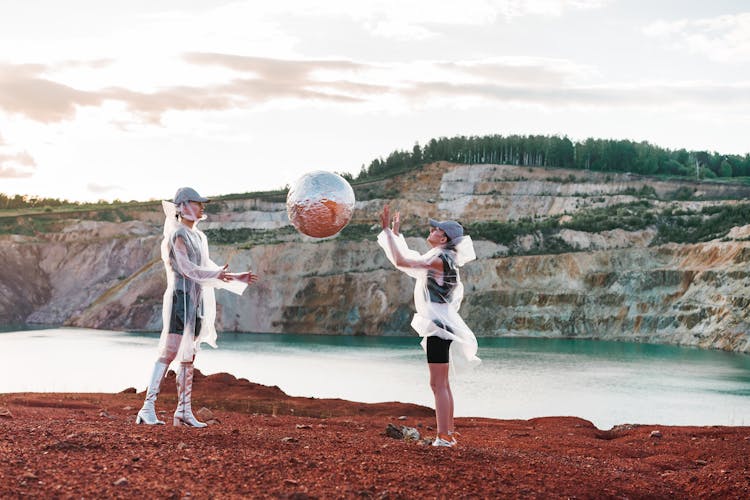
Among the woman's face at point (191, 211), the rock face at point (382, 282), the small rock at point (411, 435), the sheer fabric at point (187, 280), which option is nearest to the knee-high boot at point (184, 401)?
the sheer fabric at point (187, 280)

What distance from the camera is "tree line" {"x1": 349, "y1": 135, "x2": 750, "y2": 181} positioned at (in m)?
98.4

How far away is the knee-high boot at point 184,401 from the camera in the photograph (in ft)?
35.9

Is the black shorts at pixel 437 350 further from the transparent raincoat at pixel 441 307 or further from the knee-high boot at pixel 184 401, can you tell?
the knee-high boot at pixel 184 401

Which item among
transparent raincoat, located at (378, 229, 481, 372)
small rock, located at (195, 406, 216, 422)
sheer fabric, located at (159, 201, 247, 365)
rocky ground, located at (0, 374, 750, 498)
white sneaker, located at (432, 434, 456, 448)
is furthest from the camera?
small rock, located at (195, 406, 216, 422)

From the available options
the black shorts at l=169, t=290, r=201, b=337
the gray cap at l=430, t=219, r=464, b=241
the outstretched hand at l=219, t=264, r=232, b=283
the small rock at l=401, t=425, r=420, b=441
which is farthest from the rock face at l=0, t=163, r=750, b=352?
the black shorts at l=169, t=290, r=201, b=337

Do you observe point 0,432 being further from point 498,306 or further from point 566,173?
point 566,173

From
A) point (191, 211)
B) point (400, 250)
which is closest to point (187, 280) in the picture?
point (191, 211)

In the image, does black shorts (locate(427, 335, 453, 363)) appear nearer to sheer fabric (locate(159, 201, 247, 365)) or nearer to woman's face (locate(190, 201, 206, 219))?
sheer fabric (locate(159, 201, 247, 365))

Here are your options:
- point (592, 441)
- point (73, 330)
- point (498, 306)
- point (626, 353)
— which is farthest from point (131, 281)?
point (592, 441)

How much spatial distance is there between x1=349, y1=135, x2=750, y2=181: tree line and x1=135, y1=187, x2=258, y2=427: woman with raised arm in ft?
284

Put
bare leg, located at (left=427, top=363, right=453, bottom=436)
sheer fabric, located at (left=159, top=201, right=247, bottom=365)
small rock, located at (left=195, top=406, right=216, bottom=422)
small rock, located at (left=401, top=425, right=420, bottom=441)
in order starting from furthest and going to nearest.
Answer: small rock, located at (left=195, top=406, right=216, bottom=422) → small rock, located at (left=401, top=425, right=420, bottom=441) → sheer fabric, located at (left=159, top=201, right=247, bottom=365) → bare leg, located at (left=427, top=363, right=453, bottom=436)

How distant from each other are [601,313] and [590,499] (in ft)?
168

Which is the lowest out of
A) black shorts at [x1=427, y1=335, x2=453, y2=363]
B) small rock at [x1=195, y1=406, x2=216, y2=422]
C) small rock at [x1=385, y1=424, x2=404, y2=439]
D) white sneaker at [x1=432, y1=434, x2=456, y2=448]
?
small rock at [x1=195, y1=406, x2=216, y2=422]

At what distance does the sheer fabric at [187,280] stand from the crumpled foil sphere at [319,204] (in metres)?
1.03
